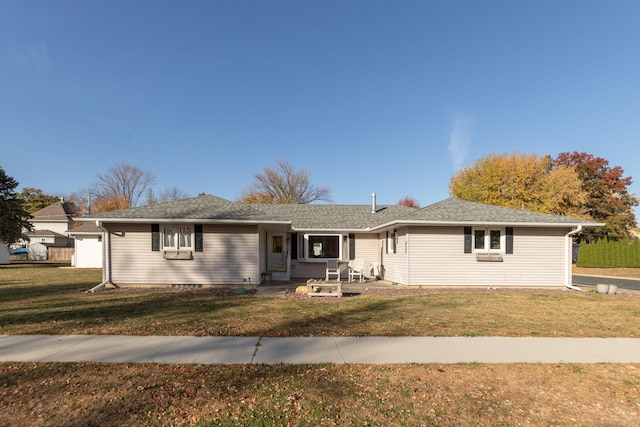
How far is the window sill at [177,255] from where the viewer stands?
12.8m

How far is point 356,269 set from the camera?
616 inches

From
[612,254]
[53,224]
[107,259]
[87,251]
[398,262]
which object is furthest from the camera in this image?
[53,224]

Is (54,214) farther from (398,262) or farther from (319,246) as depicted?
(398,262)

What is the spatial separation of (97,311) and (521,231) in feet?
48.0

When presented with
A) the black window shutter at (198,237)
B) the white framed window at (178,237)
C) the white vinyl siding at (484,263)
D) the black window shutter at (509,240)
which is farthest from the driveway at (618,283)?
the white framed window at (178,237)

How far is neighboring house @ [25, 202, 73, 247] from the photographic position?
4019 centimetres

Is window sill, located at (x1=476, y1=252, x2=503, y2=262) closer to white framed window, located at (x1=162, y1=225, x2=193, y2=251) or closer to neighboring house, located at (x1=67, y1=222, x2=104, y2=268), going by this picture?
white framed window, located at (x1=162, y1=225, x2=193, y2=251)

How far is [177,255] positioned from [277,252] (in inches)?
209

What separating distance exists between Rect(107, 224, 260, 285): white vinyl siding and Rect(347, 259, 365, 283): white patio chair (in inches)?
185

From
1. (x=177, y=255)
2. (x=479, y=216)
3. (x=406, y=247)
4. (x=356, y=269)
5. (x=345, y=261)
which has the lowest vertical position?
(x=356, y=269)

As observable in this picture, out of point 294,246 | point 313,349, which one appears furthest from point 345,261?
point 313,349

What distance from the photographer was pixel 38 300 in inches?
388

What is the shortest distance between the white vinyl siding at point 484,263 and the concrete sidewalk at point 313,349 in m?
7.06

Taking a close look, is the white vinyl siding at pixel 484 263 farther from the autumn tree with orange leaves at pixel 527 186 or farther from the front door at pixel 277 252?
the autumn tree with orange leaves at pixel 527 186
